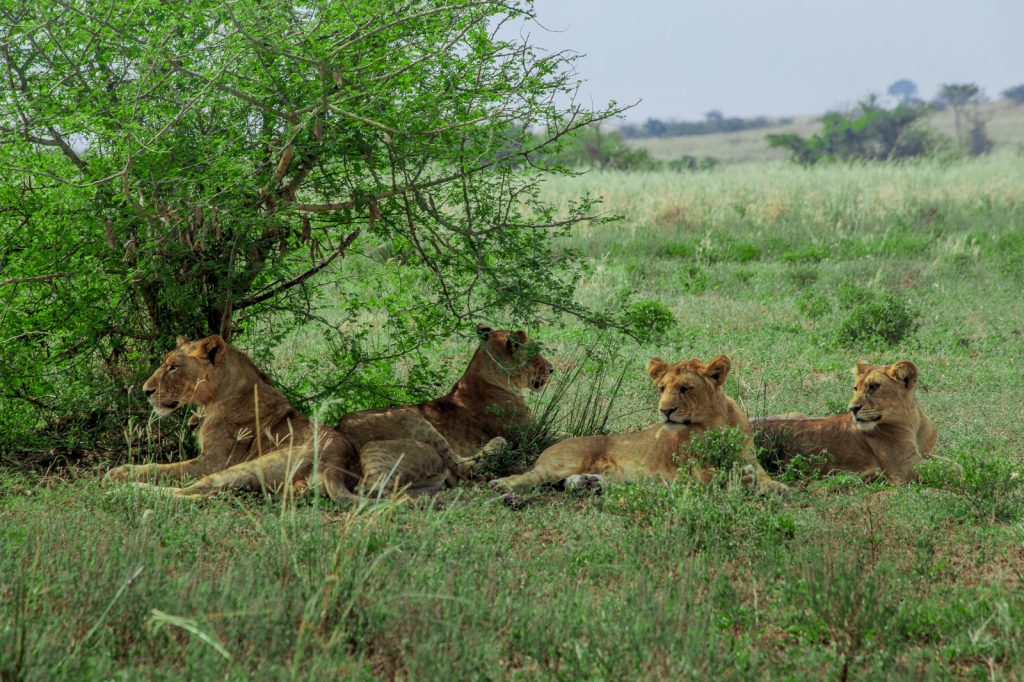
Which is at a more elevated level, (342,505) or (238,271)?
(238,271)

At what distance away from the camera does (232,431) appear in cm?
743

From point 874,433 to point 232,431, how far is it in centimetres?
389

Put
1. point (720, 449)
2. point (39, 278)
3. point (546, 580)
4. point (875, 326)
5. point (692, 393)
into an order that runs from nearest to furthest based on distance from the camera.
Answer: point (546, 580) < point (720, 449) < point (692, 393) < point (39, 278) < point (875, 326)

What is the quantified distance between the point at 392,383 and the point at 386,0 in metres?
3.06

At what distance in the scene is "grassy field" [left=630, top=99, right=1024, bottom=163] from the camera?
3984 inches

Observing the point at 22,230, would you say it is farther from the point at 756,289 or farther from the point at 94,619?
the point at 756,289

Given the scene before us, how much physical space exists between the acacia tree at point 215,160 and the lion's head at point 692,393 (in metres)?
1.15

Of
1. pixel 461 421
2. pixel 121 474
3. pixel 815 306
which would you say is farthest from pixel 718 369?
pixel 815 306

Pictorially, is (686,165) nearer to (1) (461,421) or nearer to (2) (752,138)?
(1) (461,421)

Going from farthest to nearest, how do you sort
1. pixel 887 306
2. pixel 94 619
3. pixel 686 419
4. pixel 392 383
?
pixel 887 306 → pixel 392 383 → pixel 686 419 → pixel 94 619

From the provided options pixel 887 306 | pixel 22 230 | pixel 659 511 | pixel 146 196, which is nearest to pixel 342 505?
pixel 659 511

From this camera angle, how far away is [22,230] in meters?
7.61

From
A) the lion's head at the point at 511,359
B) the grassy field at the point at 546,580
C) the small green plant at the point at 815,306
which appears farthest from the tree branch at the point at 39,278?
the small green plant at the point at 815,306

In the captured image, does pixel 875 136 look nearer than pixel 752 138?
Yes
